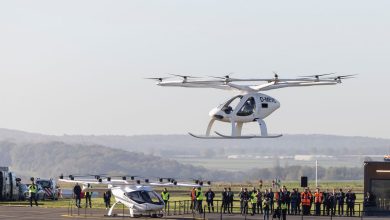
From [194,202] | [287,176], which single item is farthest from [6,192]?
[287,176]

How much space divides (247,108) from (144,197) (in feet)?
23.0

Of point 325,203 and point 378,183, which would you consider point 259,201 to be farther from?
point 378,183

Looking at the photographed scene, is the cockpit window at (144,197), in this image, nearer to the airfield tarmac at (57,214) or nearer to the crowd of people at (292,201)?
the airfield tarmac at (57,214)

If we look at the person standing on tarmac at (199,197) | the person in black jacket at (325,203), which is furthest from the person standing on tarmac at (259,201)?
the person in black jacket at (325,203)

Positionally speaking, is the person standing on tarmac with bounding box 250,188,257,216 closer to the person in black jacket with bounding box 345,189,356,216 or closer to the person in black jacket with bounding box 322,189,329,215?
the person in black jacket with bounding box 322,189,329,215

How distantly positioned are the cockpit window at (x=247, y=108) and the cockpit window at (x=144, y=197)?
6.09 m

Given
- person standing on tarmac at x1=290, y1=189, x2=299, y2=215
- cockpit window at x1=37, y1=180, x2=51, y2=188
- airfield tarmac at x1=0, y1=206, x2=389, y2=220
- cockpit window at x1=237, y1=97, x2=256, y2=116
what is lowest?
airfield tarmac at x1=0, y1=206, x2=389, y2=220

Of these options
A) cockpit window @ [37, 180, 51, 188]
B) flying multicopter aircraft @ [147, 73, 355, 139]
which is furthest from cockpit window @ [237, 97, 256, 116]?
cockpit window @ [37, 180, 51, 188]

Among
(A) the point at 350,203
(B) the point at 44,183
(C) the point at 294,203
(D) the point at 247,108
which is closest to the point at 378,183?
(A) the point at 350,203

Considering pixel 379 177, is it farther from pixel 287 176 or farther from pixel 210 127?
pixel 287 176

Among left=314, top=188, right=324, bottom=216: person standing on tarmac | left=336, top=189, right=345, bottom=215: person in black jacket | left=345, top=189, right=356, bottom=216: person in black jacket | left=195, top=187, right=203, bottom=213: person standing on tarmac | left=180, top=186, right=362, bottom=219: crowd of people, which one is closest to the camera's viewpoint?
left=195, top=187, right=203, bottom=213: person standing on tarmac

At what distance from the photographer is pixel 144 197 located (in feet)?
189

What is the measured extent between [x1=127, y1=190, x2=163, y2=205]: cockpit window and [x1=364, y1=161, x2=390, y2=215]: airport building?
40.2 feet

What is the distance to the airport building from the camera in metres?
62.4
